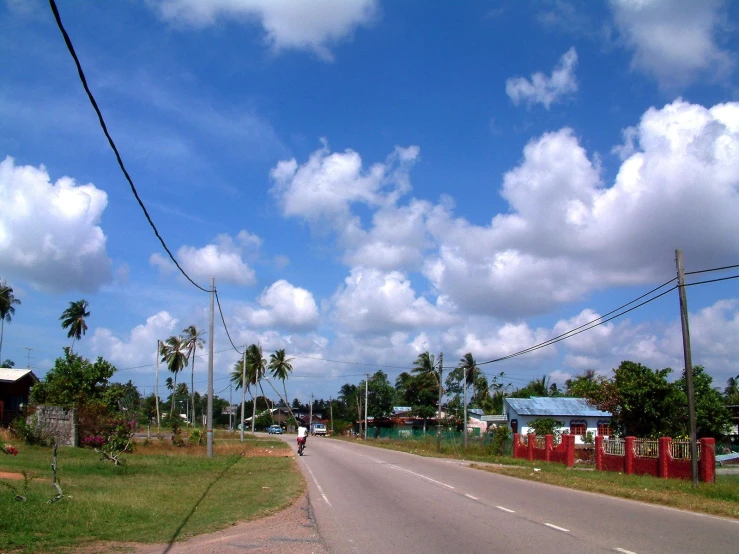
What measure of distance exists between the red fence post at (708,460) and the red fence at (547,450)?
10.9 metres

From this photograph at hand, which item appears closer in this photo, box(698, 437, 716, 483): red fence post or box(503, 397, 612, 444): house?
box(698, 437, 716, 483): red fence post

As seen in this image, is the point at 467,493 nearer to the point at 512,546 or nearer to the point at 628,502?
the point at 628,502

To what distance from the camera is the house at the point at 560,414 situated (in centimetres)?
5416

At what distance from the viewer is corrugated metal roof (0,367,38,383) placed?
43.6m

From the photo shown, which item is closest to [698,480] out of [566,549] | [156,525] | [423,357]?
[566,549]

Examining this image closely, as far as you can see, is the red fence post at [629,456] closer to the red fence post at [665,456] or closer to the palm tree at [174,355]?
the red fence post at [665,456]

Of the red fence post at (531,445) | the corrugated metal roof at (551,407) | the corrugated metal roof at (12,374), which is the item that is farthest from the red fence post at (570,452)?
the corrugated metal roof at (12,374)

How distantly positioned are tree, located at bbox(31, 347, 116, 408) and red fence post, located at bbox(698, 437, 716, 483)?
25.8 meters

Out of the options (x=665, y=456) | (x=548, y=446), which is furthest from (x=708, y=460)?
(x=548, y=446)

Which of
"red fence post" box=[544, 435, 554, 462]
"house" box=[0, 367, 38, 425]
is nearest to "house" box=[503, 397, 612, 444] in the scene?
"red fence post" box=[544, 435, 554, 462]

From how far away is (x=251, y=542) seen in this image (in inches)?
433

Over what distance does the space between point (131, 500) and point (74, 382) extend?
20809 mm

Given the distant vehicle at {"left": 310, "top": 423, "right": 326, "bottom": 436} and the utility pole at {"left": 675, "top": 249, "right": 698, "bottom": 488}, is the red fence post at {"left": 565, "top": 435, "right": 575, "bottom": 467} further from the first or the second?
the distant vehicle at {"left": 310, "top": 423, "right": 326, "bottom": 436}

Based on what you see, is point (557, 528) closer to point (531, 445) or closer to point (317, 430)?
point (531, 445)
